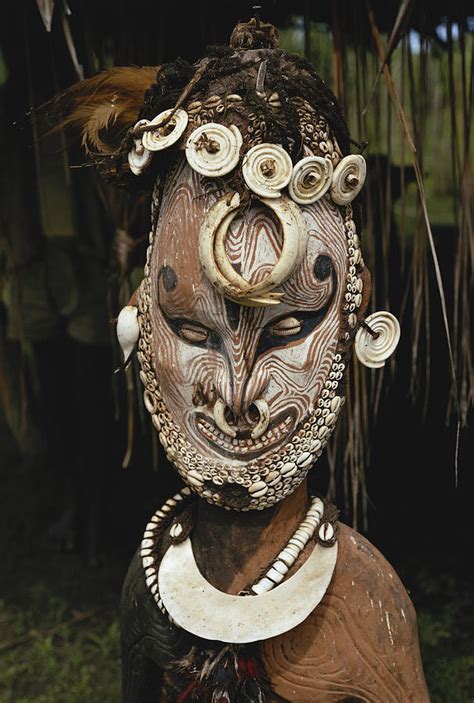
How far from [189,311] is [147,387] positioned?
0.18m

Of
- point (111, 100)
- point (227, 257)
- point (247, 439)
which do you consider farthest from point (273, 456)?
point (111, 100)

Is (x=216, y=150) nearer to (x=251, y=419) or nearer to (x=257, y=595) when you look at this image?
(x=251, y=419)

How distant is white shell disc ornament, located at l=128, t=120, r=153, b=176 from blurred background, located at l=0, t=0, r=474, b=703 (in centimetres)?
42

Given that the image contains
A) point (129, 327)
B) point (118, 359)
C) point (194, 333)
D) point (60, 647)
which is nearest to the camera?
point (194, 333)

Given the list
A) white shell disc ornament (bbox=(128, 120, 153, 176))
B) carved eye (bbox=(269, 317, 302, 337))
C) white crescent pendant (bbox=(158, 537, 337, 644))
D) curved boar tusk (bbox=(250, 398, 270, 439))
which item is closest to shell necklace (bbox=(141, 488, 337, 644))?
white crescent pendant (bbox=(158, 537, 337, 644))

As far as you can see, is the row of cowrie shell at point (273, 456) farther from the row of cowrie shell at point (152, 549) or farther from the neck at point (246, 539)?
the row of cowrie shell at point (152, 549)

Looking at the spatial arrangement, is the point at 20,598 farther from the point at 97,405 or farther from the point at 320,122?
the point at 320,122

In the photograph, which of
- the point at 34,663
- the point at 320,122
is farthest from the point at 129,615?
the point at 34,663

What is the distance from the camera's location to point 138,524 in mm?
3332

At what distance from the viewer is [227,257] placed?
1349mm

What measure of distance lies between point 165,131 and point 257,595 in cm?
73

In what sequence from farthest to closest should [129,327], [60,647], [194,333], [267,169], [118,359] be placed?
1. [118,359]
2. [60,647]
3. [129,327]
4. [194,333]
5. [267,169]

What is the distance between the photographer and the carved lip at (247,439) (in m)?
1.41

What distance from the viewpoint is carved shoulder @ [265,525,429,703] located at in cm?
152
